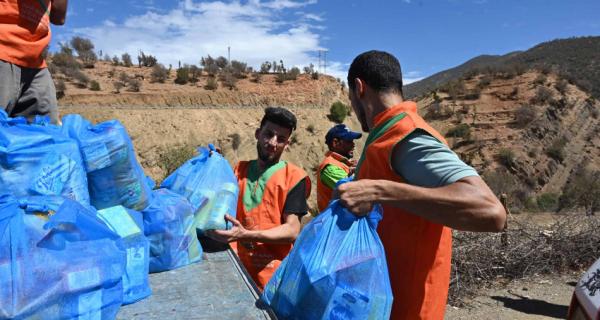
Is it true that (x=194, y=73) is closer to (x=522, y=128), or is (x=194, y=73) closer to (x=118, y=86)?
(x=118, y=86)

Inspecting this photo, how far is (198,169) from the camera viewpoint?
99.0 inches

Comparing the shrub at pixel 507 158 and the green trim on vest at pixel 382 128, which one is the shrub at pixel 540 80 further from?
the green trim on vest at pixel 382 128

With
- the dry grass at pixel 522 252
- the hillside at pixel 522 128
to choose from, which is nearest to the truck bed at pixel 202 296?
the dry grass at pixel 522 252

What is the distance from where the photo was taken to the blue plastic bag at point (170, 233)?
201cm

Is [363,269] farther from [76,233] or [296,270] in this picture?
[76,233]

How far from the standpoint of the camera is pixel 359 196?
4.53 feet

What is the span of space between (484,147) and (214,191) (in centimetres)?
2594

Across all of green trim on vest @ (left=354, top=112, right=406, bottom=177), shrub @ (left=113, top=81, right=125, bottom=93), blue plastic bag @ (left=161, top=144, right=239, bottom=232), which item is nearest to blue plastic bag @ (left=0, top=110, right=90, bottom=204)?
blue plastic bag @ (left=161, top=144, right=239, bottom=232)

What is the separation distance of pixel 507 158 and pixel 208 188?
983 inches

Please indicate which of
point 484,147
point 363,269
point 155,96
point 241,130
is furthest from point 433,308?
point 484,147

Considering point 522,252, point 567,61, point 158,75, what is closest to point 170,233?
point 522,252

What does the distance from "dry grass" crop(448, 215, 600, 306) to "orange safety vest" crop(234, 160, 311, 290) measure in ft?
14.5

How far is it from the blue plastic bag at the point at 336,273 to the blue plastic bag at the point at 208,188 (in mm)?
928

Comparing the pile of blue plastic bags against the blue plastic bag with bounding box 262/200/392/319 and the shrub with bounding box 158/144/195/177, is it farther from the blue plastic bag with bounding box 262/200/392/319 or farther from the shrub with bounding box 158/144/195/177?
the shrub with bounding box 158/144/195/177
